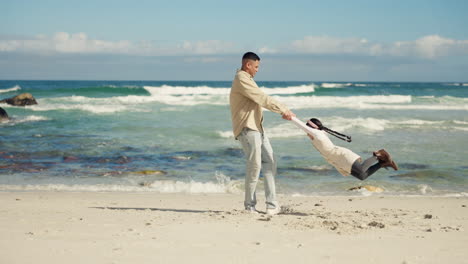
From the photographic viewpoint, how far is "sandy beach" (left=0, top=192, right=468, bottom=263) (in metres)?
4.05

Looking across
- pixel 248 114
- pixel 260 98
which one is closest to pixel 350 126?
pixel 248 114

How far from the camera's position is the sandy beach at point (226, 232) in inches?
159

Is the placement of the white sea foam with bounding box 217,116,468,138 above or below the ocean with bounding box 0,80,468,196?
above

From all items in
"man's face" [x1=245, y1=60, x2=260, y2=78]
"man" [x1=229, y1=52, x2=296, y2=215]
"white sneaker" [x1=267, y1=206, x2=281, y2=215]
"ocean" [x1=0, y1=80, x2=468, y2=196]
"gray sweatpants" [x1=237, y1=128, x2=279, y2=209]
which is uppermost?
"man's face" [x1=245, y1=60, x2=260, y2=78]

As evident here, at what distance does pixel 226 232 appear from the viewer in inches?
190

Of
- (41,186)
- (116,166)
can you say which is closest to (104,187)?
(41,186)

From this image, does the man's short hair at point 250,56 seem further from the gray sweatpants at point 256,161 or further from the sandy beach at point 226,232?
the sandy beach at point 226,232

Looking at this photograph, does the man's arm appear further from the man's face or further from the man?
the man's face

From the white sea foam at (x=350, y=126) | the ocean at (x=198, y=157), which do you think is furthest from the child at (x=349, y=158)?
the white sea foam at (x=350, y=126)

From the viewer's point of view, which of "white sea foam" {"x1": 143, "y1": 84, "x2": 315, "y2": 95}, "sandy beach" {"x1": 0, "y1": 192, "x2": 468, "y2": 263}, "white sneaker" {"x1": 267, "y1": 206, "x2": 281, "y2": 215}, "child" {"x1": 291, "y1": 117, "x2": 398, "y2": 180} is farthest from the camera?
"white sea foam" {"x1": 143, "y1": 84, "x2": 315, "y2": 95}

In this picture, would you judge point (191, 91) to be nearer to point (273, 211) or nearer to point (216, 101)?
point (216, 101)

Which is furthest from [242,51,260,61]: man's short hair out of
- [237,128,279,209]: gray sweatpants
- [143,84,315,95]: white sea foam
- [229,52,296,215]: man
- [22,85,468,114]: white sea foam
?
[143,84,315,95]: white sea foam

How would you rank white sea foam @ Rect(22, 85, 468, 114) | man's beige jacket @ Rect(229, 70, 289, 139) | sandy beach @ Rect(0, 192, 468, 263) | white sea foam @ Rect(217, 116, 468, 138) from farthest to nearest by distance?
white sea foam @ Rect(22, 85, 468, 114), white sea foam @ Rect(217, 116, 468, 138), man's beige jacket @ Rect(229, 70, 289, 139), sandy beach @ Rect(0, 192, 468, 263)

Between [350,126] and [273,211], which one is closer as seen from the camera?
[273,211]
